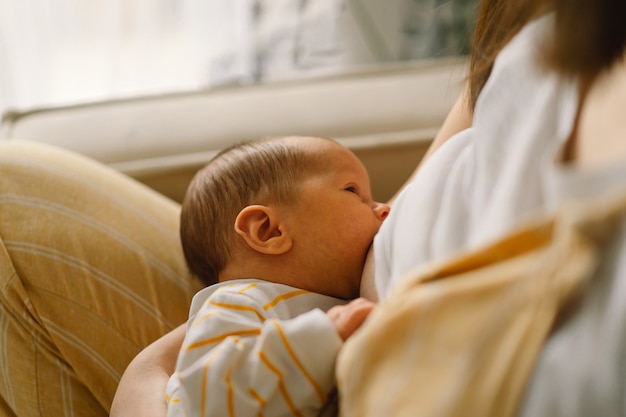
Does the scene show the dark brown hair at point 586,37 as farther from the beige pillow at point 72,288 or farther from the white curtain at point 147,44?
the white curtain at point 147,44

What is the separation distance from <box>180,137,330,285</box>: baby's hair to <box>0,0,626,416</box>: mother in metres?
0.10

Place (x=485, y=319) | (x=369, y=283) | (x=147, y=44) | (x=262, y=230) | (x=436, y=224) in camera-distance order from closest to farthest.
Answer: (x=485, y=319) → (x=436, y=224) → (x=369, y=283) → (x=262, y=230) → (x=147, y=44)

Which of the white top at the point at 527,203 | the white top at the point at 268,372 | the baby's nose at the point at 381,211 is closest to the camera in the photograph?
the white top at the point at 527,203

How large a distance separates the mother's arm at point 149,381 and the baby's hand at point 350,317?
23 centimetres

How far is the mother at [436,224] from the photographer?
454mm

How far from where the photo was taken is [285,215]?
85 cm

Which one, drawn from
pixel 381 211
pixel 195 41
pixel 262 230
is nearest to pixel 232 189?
pixel 262 230

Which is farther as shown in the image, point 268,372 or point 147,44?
point 147,44

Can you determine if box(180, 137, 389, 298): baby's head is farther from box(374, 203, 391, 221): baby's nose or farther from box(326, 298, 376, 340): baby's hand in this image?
box(326, 298, 376, 340): baby's hand

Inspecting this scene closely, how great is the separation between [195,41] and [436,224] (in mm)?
1647

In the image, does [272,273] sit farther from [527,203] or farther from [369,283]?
[527,203]

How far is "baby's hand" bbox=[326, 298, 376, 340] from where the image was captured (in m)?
0.65

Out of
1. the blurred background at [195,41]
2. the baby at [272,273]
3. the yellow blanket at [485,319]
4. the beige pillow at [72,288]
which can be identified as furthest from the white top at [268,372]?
the blurred background at [195,41]

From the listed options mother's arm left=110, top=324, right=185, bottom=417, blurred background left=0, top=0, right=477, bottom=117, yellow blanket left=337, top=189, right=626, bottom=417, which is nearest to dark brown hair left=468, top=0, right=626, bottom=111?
yellow blanket left=337, top=189, right=626, bottom=417
